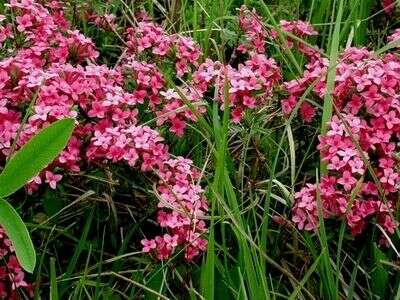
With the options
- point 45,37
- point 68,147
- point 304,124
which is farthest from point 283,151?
point 45,37

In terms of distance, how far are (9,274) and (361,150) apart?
2.33 feet

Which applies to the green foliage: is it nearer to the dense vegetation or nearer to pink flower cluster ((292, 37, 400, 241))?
the dense vegetation

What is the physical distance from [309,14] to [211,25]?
397mm

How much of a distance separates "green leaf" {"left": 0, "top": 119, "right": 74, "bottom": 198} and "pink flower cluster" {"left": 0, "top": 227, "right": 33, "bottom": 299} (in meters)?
0.30

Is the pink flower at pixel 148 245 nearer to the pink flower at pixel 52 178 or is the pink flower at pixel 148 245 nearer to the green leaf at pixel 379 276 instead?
the pink flower at pixel 52 178

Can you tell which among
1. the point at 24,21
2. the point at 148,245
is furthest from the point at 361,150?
the point at 24,21

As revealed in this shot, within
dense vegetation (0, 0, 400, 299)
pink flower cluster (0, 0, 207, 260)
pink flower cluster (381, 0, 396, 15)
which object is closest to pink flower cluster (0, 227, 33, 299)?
dense vegetation (0, 0, 400, 299)

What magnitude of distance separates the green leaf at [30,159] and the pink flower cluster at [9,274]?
0.30 m

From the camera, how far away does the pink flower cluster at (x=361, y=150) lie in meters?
1.64

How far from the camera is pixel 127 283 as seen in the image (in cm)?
170

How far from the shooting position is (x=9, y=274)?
5.15ft

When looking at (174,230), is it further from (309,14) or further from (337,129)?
(309,14)

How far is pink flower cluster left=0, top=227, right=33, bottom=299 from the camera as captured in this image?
1565mm

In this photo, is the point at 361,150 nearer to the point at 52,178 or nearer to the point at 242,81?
the point at 242,81
